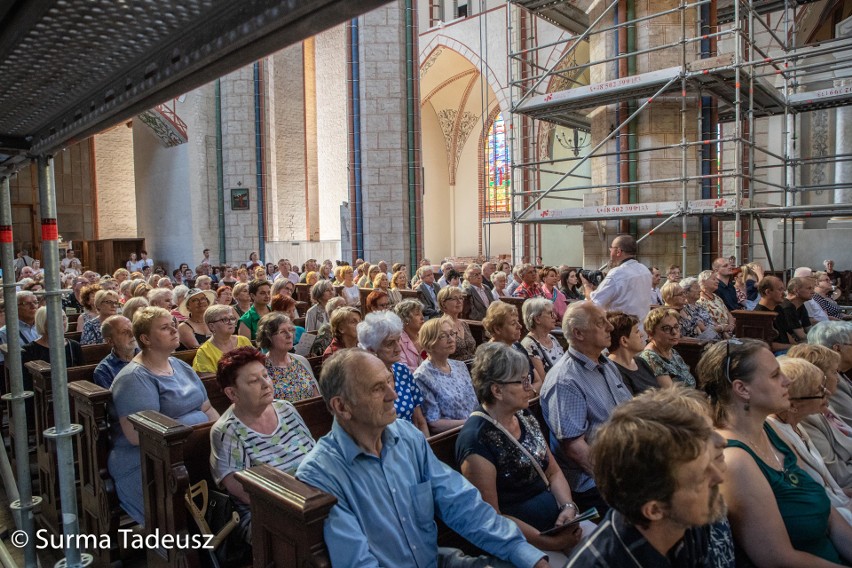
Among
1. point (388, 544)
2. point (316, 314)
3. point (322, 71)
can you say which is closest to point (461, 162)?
point (322, 71)

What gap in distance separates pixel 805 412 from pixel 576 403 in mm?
905

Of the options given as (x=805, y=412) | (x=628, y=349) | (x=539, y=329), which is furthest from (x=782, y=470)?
(x=539, y=329)

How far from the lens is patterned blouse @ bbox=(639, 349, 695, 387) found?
11.8 feet

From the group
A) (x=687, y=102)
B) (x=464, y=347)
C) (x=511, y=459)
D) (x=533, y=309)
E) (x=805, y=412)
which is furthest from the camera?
(x=687, y=102)

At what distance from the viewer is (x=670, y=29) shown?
8.55 m

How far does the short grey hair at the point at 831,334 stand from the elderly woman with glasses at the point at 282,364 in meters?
2.78

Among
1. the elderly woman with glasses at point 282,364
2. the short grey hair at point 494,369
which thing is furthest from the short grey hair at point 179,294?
the short grey hair at point 494,369

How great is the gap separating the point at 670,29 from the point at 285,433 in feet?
26.6

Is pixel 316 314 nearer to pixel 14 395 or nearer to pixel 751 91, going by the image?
Answer: pixel 14 395

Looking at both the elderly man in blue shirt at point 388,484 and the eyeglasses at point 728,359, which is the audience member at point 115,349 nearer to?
the elderly man in blue shirt at point 388,484

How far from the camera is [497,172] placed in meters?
23.2

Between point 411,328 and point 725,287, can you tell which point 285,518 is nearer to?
point 411,328

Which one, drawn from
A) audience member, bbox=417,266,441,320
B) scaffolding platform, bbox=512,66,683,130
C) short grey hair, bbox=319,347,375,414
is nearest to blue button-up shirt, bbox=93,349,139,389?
short grey hair, bbox=319,347,375,414

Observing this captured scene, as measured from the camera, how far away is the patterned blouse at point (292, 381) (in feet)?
11.7
